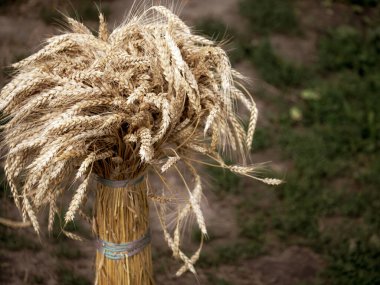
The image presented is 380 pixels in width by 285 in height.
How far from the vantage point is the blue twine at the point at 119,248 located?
6.55ft

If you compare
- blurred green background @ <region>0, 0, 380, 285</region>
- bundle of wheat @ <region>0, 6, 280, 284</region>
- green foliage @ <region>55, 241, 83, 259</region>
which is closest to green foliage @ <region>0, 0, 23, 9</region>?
blurred green background @ <region>0, 0, 380, 285</region>

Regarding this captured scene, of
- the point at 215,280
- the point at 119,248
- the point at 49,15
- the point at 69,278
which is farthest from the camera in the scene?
the point at 49,15

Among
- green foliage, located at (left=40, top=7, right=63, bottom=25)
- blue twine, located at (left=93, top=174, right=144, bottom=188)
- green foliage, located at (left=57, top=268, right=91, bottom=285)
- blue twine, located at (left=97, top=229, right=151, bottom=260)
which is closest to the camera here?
blue twine, located at (left=93, top=174, right=144, bottom=188)

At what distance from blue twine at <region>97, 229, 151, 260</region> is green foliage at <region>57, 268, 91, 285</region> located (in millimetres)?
1255

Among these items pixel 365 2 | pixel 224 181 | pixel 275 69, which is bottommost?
pixel 224 181

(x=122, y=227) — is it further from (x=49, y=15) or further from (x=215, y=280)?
(x=49, y=15)

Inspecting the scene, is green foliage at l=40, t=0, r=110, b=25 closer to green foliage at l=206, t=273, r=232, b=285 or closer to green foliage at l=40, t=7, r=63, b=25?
green foliage at l=40, t=7, r=63, b=25

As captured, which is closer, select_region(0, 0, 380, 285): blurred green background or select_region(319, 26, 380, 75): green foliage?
select_region(0, 0, 380, 285): blurred green background

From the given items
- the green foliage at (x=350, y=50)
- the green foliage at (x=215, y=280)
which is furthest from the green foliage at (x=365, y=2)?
the green foliage at (x=215, y=280)

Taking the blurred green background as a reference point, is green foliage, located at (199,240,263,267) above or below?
below

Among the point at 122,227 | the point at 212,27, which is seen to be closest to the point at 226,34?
the point at 212,27

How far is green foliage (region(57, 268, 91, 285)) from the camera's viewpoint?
320 cm

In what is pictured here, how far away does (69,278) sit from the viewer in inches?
126

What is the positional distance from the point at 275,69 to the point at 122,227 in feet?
10.3
